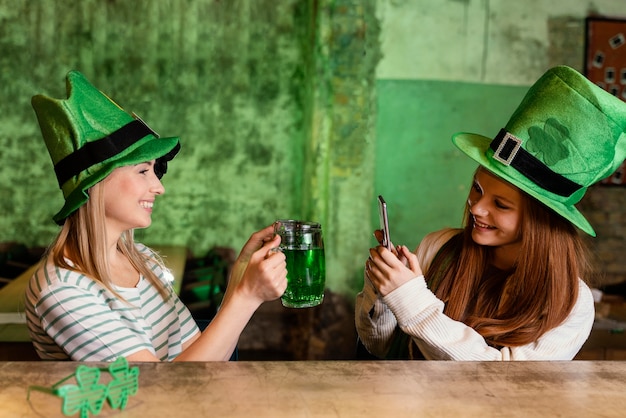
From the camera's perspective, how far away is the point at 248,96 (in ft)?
17.1

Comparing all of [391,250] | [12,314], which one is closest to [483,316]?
[391,250]

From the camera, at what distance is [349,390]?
3.82 ft

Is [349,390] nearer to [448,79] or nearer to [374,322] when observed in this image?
[374,322]

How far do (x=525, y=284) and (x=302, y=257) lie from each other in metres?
0.70

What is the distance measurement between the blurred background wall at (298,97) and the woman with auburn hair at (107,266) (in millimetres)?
2849

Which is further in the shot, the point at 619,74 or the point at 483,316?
the point at 619,74

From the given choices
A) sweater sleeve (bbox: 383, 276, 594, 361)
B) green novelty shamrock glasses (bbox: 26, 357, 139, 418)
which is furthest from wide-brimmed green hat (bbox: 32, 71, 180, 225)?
sweater sleeve (bbox: 383, 276, 594, 361)

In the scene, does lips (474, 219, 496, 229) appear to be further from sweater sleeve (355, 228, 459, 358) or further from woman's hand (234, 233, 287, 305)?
woman's hand (234, 233, 287, 305)

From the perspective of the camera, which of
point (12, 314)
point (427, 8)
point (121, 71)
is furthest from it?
point (121, 71)

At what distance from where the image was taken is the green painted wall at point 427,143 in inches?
188

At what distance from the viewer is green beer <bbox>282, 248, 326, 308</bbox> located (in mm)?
1706

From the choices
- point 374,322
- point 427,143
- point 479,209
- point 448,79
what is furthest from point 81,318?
point 448,79

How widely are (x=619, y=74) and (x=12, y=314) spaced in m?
4.36

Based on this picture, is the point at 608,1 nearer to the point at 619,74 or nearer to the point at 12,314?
the point at 619,74
